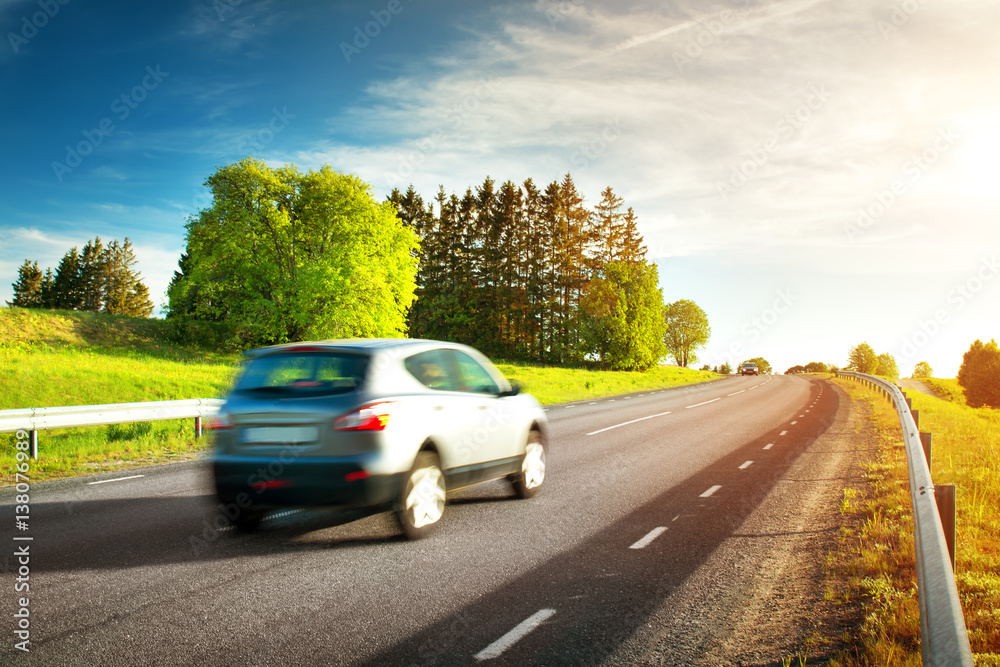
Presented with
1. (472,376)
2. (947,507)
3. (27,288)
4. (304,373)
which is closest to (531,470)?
(472,376)

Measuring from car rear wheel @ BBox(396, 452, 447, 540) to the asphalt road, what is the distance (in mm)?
173

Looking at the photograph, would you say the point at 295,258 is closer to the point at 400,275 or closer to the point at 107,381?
the point at 400,275

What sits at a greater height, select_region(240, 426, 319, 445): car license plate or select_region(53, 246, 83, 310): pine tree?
select_region(53, 246, 83, 310): pine tree

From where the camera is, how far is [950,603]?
2.53 meters

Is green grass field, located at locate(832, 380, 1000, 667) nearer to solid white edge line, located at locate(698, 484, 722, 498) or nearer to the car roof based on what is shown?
solid white edge line, located at locate(698, 484, 722, 498)

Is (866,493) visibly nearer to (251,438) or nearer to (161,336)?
(251,438)

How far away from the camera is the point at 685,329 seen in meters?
97.2

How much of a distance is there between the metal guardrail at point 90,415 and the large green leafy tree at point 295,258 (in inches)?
838

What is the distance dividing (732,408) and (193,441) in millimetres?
16846

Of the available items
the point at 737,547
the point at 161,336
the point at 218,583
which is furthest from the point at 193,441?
the point at 161,336

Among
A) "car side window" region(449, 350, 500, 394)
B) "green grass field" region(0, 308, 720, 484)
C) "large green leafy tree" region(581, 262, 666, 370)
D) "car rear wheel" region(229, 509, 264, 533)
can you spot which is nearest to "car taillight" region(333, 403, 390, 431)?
"car side window" region(449, 350, 500, 394)

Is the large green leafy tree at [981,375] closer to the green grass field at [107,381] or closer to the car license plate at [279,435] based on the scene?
the green grass field at [107,381]

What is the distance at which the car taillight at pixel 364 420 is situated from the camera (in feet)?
16.7

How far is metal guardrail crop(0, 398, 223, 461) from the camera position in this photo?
9.27 metres
